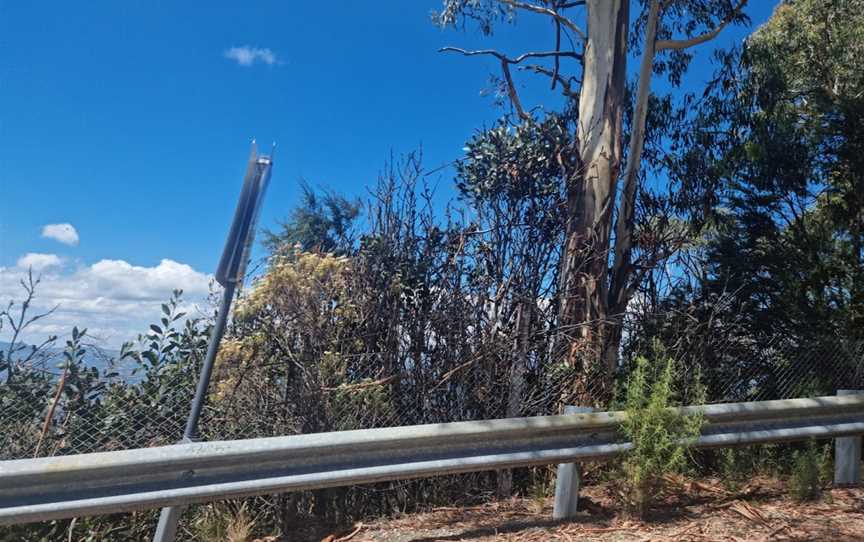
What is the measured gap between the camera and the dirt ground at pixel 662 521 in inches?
152

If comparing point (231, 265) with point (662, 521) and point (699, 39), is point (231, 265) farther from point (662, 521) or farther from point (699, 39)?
point (699, 39)

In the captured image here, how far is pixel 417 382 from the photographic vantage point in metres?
5.08

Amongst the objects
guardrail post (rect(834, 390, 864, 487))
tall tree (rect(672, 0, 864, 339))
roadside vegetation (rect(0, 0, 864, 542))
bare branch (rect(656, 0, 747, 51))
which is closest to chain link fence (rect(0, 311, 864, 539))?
roadside vegetation (rect(0, 0, 864, 542))

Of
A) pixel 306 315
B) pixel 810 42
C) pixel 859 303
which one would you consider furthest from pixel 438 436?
pixel 810 42

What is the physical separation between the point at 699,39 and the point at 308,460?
871 centimetres

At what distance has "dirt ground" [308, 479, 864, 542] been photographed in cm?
386

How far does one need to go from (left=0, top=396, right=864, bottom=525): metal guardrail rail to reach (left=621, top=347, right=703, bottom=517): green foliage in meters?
0.11

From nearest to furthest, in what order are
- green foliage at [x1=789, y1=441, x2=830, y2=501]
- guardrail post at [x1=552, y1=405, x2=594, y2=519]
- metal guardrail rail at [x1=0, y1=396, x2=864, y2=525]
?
metal guardrail rail at [x1=0, y1=396, x2=864, y2=525], guardrail post at [x1=552, y1=405, x2=594, y2=519], green foliage at [x1=789, y1=441, x2=830, y2=501]

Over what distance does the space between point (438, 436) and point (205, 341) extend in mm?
2243

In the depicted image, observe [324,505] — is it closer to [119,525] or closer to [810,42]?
[119,525]

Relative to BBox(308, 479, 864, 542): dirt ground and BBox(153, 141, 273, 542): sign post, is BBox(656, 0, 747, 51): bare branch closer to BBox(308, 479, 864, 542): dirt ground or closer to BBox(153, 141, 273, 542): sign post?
BBox(308, 479, 864, 542): dirt ground

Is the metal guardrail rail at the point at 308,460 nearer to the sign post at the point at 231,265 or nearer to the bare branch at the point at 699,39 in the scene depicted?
the sign post at the point at 231,265

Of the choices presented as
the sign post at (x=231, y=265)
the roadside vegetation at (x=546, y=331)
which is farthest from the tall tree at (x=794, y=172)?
the sign post at (x=231, y=265)

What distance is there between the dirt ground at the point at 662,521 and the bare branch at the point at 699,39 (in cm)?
638
